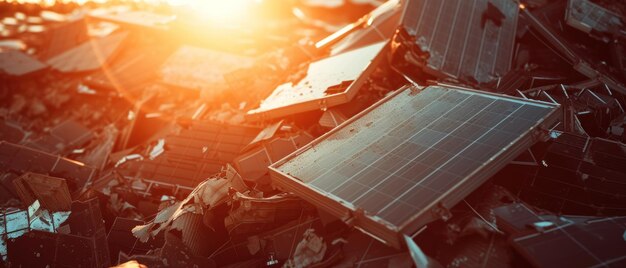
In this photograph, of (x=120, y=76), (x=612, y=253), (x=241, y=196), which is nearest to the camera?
→ (x=612, y=253)

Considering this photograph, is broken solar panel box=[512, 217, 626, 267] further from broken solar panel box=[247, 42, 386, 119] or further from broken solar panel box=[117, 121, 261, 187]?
broken solar panel box=[117, 121, 261, 187]

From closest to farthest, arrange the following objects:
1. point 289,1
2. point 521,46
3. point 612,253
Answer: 1. point 612,253
2. point 521,46
3. point 289,1

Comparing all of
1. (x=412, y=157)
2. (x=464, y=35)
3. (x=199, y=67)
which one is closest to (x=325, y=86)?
(x=464, y=35)

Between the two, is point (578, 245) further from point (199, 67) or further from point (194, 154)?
point (199, 67)

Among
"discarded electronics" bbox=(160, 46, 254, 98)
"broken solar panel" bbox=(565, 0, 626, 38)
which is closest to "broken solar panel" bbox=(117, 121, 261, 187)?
"discarded electronics" bbox=(160, 46, 254, 98)

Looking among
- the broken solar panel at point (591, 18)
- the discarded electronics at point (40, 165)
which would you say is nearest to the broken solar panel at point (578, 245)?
Answer: the broken solar panel at point (591, 18)

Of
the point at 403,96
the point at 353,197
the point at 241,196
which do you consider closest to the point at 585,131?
the point at 403,96

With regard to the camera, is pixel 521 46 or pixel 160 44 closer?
pixel 521 46

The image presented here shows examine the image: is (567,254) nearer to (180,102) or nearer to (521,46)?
(521,46)
